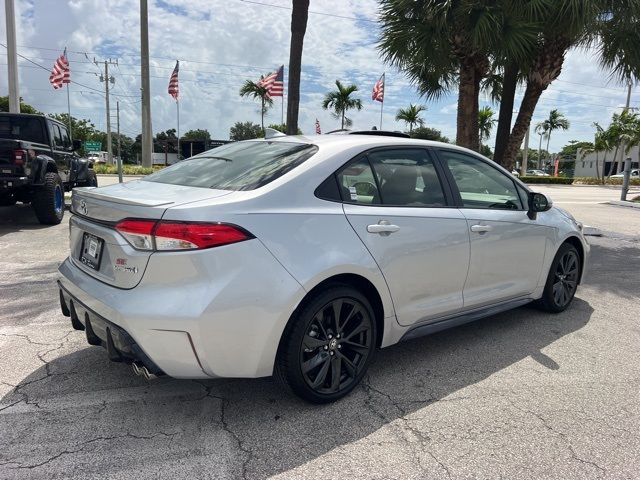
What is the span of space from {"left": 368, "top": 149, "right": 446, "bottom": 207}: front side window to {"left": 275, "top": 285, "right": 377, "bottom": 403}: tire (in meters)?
0.76

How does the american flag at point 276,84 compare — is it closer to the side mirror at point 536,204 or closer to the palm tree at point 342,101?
the palm tree at point 342,101

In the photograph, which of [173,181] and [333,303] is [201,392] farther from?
[173,181]

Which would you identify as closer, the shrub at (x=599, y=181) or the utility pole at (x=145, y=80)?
the utility pole at (x=145, y=80)

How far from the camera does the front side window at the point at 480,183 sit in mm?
3830

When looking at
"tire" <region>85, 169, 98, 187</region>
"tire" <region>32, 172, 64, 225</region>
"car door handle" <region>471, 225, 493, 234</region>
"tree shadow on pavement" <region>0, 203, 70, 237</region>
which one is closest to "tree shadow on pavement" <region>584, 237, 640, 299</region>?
"car door handle" <region>471, 225, 493, 234</region>

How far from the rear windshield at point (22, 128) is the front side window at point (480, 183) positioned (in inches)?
342

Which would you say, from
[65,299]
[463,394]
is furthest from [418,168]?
[65,299]

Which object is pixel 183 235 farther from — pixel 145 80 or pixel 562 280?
pixel 145 80

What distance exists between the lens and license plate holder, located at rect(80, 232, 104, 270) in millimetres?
2861

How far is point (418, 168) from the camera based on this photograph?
3641mm

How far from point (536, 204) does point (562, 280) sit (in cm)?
99

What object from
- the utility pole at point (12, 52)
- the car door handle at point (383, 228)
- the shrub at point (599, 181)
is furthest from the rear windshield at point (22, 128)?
the shrub at point (599, 181)

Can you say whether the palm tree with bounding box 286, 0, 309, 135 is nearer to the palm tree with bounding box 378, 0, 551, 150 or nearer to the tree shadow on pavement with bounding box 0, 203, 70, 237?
the palm tree with bounding box 378, 0, 551, 150

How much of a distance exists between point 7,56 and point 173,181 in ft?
50.6
